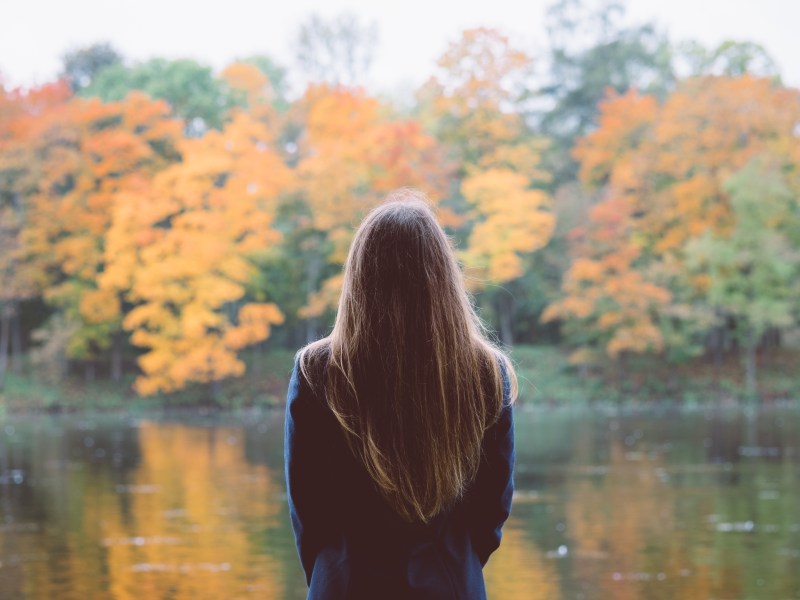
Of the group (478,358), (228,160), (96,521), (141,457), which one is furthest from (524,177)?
(478,358)

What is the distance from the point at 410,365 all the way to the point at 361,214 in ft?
80.6

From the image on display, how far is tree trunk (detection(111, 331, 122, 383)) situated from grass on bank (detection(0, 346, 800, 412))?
0.21 meters

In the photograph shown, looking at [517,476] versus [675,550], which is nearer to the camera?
[675,550]

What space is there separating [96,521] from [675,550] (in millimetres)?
5258

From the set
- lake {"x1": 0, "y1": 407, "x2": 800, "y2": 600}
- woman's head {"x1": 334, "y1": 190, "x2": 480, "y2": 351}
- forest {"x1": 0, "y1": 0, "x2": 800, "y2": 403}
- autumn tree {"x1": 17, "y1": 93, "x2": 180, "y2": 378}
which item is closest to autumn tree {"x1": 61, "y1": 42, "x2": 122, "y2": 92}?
forest {"x1": 0, "y1": 0, "x2": 800, "y2": 403}

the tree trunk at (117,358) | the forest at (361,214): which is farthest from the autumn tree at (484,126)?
the tree trunk at (117,358)

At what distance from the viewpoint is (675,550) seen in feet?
29.0

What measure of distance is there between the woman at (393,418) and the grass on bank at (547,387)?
24.2 meters

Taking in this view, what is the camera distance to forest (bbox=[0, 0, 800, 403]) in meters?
27.5

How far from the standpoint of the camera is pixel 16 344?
95.3ft

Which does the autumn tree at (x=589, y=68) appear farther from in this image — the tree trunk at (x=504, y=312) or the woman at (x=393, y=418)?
the woman at (x=393, y=418)

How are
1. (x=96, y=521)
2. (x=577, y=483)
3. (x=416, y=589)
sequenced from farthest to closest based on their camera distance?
(x=577, y=483) < (x=96, y=521) < (x=416, y=589)

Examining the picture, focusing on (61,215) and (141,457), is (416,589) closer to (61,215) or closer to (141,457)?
(141,457)

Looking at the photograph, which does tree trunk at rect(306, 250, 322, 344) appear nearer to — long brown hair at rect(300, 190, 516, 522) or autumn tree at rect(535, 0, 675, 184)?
autumn tree at rect(535, 0, 675, 184)
